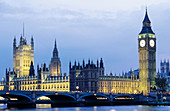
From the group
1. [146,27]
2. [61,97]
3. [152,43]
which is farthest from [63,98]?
[146,27]

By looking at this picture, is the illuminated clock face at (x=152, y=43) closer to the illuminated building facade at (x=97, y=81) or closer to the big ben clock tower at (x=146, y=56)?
the big ben clock tower at (x=146, y=56)

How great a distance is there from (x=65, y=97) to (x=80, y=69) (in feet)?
142

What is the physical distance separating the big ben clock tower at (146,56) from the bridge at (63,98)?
25.3 metres

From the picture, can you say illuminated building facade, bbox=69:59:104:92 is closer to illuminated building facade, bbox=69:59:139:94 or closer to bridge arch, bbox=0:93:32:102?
illuminated building facade, bbox=69:59:139:94

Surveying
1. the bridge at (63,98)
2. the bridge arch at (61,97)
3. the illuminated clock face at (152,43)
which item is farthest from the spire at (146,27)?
the bridge arch at (61,97)

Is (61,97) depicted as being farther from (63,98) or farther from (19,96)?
(19,96)

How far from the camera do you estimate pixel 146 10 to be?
164 metres

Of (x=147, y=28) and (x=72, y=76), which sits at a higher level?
(x=147, y=28)

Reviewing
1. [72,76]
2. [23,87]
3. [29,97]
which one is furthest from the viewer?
[23,87]

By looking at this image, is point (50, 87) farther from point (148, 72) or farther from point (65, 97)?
point (65, 97)

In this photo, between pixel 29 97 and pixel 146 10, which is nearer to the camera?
pixel 29 97

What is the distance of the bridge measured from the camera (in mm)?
104938

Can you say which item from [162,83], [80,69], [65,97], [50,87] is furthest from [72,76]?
[65,97]

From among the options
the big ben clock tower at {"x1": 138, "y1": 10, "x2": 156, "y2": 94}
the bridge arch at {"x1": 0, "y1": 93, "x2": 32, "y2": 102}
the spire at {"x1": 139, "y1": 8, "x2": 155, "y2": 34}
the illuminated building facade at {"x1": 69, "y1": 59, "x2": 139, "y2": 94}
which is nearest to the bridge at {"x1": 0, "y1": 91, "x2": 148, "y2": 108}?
the bridge arch at {"x1": 0, "y1": 93, "x2": 32, "y2": 102}
